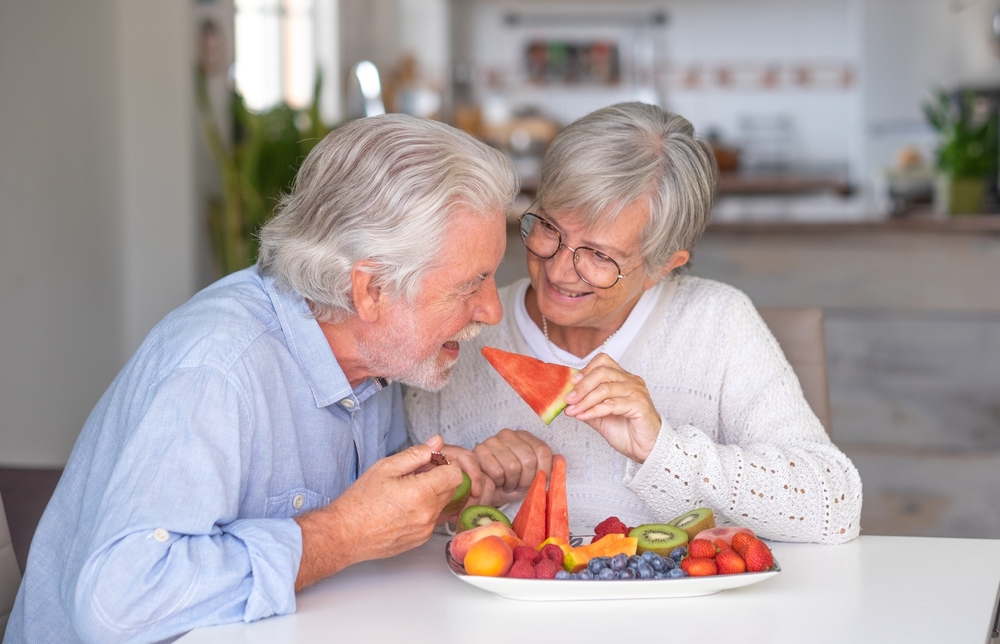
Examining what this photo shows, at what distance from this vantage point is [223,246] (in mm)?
3861

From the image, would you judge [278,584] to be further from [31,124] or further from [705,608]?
[31,124]

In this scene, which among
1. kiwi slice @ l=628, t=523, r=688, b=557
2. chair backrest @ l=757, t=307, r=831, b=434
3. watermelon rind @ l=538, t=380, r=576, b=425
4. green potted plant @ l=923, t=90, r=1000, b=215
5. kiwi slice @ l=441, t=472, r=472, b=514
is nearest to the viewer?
kiwi slice @ l=628, t=523, r=688, b=557

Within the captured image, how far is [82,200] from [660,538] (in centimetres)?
259

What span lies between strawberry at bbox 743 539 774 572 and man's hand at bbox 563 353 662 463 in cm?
31

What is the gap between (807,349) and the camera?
216 centimetres

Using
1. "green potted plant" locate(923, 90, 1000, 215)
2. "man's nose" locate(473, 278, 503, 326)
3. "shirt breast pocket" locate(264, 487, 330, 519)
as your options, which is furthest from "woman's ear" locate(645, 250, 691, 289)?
"green potted plant" locate(923, 90, 1000, 215)

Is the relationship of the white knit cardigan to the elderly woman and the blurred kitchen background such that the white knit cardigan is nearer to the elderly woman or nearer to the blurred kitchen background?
the elderly woman

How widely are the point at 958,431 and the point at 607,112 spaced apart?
259cm

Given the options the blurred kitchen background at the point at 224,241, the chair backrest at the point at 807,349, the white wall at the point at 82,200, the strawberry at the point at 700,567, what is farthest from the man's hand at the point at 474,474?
the white wall at the point at 82,200

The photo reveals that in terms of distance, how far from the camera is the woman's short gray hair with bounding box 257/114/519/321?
1.47 meters

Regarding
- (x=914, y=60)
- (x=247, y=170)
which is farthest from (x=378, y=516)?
(x=914, y=60)

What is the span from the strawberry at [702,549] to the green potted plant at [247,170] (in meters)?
2.68

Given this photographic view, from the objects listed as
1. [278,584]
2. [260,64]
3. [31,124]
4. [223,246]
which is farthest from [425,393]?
[260,64]

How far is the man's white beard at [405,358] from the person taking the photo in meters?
1.56
